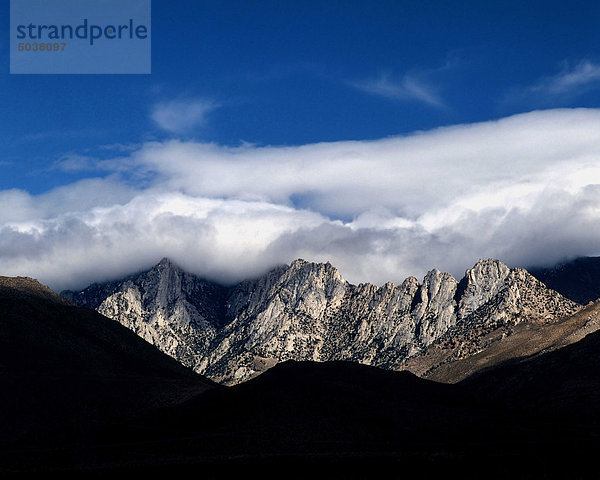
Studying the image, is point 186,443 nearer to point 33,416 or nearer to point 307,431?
point 307,431

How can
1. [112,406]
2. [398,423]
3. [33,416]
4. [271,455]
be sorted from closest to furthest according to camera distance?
[271,455], [398,423], [33,416], [112,406]

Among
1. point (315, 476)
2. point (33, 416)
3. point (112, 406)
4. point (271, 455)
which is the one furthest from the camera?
point (112, 406)

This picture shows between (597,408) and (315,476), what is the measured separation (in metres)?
110

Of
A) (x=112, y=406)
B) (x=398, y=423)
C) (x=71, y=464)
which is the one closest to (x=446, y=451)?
(x=398, y=423)

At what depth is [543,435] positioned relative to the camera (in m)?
152

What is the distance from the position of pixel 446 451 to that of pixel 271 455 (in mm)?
32312

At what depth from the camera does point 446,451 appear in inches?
5157

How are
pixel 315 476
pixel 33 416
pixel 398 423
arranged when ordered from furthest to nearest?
pixel 33 416
pixel 398 423
pixel 315 476

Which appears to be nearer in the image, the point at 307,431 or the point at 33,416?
the point at 307,431

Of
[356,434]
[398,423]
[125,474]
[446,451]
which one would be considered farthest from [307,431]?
[125,474]

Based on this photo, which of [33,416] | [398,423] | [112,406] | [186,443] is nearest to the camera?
[186,443]

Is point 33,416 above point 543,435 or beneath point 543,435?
above

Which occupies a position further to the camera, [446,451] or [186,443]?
[186,443]

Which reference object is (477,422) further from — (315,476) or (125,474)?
(125,474)
